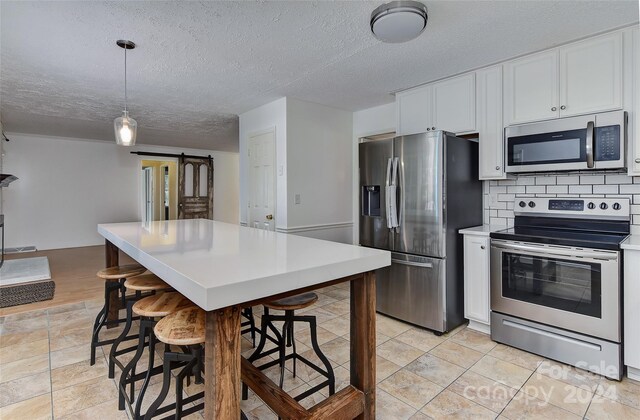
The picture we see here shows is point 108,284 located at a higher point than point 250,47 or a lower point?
lower

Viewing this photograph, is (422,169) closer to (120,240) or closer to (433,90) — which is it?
(433,90)

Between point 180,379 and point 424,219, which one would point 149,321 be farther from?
point 424,219

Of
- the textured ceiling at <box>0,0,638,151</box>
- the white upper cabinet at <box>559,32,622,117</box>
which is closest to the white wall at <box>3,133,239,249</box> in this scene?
the textured ceiling at <box>0,0,638,151</box>

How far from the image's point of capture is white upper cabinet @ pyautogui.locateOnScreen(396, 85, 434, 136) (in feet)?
10.9

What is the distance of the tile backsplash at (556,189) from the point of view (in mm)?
2385

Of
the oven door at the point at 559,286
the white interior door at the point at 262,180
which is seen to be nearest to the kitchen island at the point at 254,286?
the oven door at the point at 559,286

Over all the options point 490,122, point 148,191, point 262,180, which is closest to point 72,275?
point 262,180

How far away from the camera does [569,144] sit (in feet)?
7.97

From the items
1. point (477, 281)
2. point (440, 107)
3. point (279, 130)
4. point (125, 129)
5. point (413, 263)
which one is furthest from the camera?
point (279, 130)

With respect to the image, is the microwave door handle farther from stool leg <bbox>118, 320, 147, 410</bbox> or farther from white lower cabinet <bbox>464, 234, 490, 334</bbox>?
stool leg <bbox>118, 320, 147, 410</bbox>

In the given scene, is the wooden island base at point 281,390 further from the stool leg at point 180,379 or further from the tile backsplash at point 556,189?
the tile backsplash at point 556,189

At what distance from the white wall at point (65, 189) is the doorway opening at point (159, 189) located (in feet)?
2.12

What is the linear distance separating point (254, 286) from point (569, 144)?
2.58 meters

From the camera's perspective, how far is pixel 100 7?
6.53 feet
